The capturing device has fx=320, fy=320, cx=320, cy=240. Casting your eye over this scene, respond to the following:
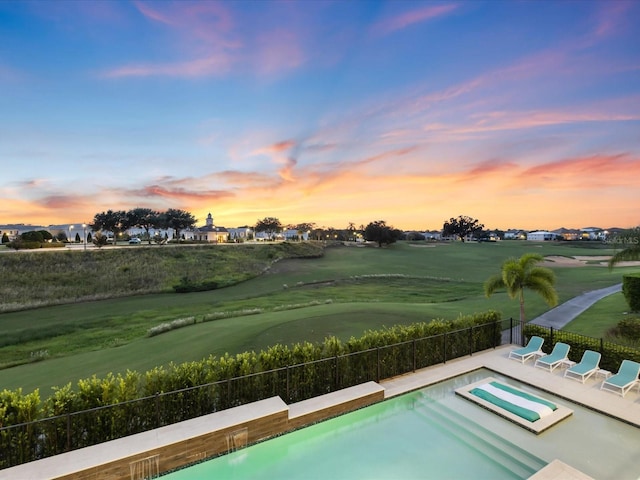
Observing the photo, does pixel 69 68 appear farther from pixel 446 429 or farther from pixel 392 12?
pixel 446 429

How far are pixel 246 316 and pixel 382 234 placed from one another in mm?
68183

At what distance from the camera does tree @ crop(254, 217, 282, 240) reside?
129 metres

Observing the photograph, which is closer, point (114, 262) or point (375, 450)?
point (375, 450)

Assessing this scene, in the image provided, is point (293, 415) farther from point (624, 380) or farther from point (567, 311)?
point (567, 311)

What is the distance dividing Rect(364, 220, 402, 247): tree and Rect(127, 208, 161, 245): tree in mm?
57279

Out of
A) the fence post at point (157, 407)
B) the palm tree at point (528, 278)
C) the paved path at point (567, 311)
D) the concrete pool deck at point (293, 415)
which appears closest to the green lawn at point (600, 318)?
the paved path at point (567, 311)

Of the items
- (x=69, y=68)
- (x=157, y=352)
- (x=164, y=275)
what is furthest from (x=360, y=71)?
(x=164, y=275)

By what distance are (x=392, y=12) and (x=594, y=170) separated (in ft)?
71.0

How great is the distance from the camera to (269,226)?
129 metres

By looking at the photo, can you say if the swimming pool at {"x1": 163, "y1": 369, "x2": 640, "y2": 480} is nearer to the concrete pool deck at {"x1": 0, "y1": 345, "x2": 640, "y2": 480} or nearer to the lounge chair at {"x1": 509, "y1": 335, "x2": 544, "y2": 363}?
the concrete pool deck at {"x1": 0, "y1": 345, "x2": 640, "y2": 480}

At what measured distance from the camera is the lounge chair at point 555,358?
1149cm

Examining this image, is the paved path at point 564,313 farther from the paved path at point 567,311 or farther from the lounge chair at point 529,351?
the lounge chair at point 529,351

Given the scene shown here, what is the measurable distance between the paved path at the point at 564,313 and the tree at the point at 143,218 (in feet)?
278

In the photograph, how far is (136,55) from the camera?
19.8m
